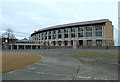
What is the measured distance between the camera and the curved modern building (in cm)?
5245

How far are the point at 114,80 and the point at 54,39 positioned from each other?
6623 centimetres

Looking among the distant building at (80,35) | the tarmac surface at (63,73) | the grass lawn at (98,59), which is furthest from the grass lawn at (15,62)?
the distant building at (80,35)

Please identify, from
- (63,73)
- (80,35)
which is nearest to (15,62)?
(63,73)

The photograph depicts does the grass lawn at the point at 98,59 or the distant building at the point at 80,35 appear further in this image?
the distant building at the point at 80,35

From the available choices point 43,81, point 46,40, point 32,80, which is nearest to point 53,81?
point 43,81

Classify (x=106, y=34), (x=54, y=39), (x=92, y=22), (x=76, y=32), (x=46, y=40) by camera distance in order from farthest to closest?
(x=46, y=40) → (x=54, y=39) → (x=76, y=32) → (x=92, y=22) → (x=106, y=34)

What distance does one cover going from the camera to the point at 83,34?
190 feet

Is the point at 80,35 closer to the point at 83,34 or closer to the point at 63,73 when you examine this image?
the point at 83,34

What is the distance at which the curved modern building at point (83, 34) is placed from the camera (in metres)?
52.4

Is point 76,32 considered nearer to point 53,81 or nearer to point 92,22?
point 92,22

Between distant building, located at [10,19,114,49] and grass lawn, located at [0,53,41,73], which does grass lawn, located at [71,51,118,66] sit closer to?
grass lawn, located at [0,53,41,73]

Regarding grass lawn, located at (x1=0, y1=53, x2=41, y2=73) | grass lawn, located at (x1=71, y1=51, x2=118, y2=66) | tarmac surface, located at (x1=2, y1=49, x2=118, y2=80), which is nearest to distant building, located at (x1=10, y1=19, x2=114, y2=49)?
grass lawn, located at (x1=71, y1=51, x2=118, y2=66)

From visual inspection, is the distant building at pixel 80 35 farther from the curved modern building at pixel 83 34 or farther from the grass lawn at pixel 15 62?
the grass lawn at pixel 15 62

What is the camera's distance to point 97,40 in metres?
54.7
